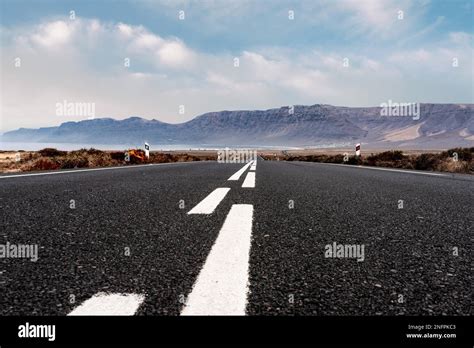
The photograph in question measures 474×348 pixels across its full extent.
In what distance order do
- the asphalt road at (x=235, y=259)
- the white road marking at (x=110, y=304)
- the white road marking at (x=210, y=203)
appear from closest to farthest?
the white road marking at (x=110, y=304) → the asphalt road at (x=235, y=259) → the white road marking at (x=210, y=203)

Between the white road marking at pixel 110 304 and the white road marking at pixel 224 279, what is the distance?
255 mm

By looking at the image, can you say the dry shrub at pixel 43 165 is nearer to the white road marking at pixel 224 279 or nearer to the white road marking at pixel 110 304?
the white road marking at pixel 224 279

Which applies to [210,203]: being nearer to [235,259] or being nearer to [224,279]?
[235,259]

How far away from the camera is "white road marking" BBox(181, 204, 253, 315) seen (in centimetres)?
179

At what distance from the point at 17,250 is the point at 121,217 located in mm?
1362

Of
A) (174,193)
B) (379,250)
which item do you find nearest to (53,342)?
(379,250)

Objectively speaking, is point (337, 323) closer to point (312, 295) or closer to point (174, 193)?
point (312, 295)

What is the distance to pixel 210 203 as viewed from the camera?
5.12 m

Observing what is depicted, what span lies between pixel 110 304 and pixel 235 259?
0.96 m

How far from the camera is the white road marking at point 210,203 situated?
4.49 m

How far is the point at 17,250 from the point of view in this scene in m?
2.77

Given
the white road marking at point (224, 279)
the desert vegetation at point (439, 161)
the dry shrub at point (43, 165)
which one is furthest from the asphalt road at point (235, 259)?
the desert vegetation at point (439, 161)

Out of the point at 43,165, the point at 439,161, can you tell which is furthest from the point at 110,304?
the point at 439,161

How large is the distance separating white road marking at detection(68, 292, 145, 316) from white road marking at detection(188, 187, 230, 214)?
2.51 metres
